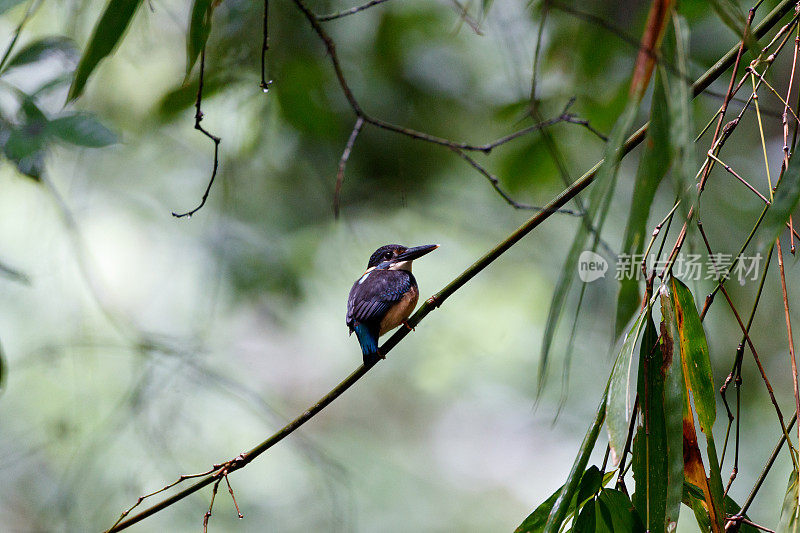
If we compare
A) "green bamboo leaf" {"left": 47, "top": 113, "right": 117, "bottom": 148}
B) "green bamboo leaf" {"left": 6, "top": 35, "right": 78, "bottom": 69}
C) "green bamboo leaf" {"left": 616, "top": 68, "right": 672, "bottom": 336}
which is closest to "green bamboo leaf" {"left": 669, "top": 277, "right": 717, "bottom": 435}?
"green bamboo leaf" {"left": 616, "top": 68, "right": 672, "bottom": 336}

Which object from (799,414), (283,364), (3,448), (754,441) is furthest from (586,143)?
(3,448)

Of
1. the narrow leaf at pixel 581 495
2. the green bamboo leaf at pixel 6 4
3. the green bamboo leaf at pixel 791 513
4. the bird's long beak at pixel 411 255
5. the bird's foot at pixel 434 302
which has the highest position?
the bird's long beak at pixel 411 255

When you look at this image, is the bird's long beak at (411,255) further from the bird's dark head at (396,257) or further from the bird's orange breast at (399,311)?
the bird's orange breast at (399,311)

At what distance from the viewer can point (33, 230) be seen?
8.36 feet

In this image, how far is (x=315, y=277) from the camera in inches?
171

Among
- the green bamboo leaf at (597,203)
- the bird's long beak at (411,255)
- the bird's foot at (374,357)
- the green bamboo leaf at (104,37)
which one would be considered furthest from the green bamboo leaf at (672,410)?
the bird's long beak at (411,255)

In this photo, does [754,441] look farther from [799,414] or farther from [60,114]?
[60,114]

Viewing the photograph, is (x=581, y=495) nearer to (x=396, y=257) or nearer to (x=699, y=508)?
(x=699, y=508)

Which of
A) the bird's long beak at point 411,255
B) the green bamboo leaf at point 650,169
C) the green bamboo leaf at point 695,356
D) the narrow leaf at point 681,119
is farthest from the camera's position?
the bird's long beak at point 411,255

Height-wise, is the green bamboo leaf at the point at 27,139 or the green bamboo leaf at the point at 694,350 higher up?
the green bamboo leaf at the point at 27,139

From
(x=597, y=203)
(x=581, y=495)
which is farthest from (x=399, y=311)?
(x=597, y=203)

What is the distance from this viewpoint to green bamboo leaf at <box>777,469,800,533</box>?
1.07 meters

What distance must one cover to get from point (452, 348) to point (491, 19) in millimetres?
2453

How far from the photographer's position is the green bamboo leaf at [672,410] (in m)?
1.05
